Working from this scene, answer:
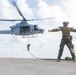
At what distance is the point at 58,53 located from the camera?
16.7 meters

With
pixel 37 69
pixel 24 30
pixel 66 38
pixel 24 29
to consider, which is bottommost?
pixel 37 69

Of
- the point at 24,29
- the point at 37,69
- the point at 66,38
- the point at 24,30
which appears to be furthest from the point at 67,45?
the point at 24,29

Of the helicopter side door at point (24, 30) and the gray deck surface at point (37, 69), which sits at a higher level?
the helicopter side door at point (24, 30)

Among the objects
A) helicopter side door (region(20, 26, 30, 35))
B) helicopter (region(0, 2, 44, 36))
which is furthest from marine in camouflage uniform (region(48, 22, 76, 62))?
helicopter side door (region(20, 26, 30, 35))

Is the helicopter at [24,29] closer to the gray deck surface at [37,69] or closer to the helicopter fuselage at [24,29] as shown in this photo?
the helicopter fuselage at [24,29]

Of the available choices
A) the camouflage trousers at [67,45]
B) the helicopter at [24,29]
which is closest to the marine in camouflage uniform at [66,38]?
the camouflage trousers at [67,45]

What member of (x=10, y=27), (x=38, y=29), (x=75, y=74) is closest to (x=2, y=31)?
(x=10, y=27)

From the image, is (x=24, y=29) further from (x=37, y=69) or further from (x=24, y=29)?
(x=37, y=69)

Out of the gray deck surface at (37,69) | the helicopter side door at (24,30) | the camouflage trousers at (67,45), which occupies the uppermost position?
the helicopter side door at (24,30)

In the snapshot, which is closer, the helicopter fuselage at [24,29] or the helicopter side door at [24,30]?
the helicopter fuselage at [24,29]

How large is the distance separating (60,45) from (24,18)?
3847cm

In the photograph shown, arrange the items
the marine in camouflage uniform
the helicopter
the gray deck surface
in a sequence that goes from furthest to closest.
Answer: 1. the helicopter
2. the marine in camouflage uniform
3. the gray deck surface

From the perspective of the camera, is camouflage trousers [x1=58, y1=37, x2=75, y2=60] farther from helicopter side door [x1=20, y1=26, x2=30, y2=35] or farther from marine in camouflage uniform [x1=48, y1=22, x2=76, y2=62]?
helicopter side door [x1=20, y1=26, x2=30, y2=35]

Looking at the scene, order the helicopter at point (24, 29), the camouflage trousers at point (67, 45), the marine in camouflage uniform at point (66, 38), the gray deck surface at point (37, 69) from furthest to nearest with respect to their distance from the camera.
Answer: the helicopter at point (24, 29) < the camouflage trousers at point (67, 45) < the marine in camouflage uniform at point (66, 38) < the gray deck surface at point (37, 69)
